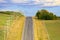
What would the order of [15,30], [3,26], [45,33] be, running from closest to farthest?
[45,33] → [15,30] → [3,26]

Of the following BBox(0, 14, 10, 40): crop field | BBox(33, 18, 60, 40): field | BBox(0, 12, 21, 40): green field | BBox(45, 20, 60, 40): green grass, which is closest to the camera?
BBox(33, 18, 60, 40): field

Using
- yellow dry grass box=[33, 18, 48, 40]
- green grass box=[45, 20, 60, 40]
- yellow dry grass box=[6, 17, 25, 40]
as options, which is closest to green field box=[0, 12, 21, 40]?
yellow dry grass box=[6, 17, 25, 40]

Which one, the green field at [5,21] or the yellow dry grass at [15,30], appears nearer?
the yellow dry grass at [15,30]

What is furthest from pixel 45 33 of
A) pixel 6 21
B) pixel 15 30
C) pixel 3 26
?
pixel 6 21

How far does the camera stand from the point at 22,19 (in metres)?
18.3

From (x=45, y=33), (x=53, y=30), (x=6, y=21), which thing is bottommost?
(x=45, y=33)

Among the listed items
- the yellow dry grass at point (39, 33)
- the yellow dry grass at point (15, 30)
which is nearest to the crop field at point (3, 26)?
the yellow dry grass at point (15, 30)

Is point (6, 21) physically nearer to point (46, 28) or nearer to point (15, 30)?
point (15, 30)

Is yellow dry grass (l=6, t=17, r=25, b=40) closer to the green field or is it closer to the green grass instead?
the green field

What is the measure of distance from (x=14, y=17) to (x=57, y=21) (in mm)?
4574

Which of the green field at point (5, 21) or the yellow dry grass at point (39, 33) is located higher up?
the green field at point (5, 21)

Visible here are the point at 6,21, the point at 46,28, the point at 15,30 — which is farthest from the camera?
the point at 6,21

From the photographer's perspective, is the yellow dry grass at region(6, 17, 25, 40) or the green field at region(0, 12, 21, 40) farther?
the green field at region(0, 12, 21, 40)

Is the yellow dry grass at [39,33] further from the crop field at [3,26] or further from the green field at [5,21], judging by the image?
the crop field at [3,26]
